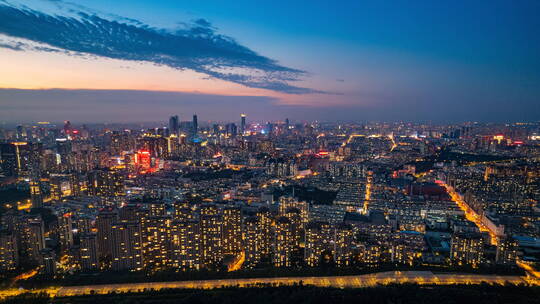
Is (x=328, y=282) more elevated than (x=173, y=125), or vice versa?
(x=173, y=125)

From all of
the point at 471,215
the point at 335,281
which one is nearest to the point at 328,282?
the point at 335,281

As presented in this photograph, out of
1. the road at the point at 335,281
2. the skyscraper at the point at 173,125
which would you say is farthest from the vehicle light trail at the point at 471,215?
the skyscraper at the point at 173,125

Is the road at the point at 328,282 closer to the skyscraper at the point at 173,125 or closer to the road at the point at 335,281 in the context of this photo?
the road at the point at 335,281

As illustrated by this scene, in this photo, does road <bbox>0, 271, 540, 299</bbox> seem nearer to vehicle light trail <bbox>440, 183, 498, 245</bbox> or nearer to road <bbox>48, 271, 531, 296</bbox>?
road <bbox>48, 271, 531, 296</bbox>

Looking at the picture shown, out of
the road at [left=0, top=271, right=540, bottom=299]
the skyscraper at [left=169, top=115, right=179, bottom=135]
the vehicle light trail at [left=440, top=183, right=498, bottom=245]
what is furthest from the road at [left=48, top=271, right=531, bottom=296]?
the skyscraper at [left=169, top=115, right=179, bottom=135]

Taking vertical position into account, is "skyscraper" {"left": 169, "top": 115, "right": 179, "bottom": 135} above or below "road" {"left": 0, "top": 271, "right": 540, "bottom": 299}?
above

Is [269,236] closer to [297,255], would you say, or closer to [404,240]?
[297,255]

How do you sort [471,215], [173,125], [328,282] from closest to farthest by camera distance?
1. [328,282]
2. [471,215]
3. [173,125]

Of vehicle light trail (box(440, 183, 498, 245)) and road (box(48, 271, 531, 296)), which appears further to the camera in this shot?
vehicle light trail (box(440, 183, 498, 245))

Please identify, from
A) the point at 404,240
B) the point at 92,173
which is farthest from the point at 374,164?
the point at 92,173

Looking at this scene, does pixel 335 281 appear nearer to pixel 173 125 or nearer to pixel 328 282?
pixel 328 282

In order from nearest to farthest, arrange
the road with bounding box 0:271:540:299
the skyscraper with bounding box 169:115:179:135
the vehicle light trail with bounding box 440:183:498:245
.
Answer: the road with bounding box 0:271:540:299, the vehicle light trail with bounding box 440:183:498:245, the skyscraper with bounding box 169:115:179:135
